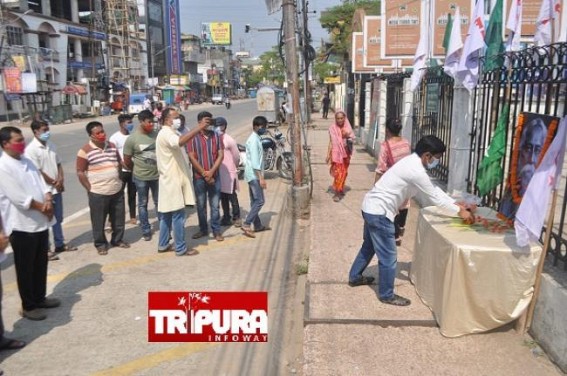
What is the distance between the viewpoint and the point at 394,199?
416cm

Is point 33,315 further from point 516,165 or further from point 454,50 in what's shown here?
point 454,50

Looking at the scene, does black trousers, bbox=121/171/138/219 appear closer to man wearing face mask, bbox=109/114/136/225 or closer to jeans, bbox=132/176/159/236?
man wearing face mask, bbox=109/114/136/225

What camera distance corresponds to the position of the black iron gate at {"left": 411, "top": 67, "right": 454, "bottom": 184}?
7719 mm

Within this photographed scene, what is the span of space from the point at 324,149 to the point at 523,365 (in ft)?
43.6

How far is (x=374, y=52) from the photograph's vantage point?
55.8 ft

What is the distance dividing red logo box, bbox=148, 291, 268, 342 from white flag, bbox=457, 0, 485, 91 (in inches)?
150

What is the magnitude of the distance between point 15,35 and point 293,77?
38.2 metres

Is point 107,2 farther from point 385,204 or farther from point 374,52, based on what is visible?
point 385,204

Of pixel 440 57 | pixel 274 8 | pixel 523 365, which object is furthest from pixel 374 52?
pixel 523 365

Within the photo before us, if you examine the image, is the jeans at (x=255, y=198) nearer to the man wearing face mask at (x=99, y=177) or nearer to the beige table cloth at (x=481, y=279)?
the man wearing face mask at (x=99, y=177)

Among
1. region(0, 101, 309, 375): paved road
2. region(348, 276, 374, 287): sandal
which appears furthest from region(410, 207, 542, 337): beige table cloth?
region(0, 101, 309, 375): paved road

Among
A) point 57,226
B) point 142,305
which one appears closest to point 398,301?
point 142,305

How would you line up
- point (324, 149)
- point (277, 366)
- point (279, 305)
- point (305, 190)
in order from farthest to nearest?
point (324, 149) < point (305, 190) < point (279, 305) < point (277, 366)

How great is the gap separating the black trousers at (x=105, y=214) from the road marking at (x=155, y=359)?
273 centimetres
